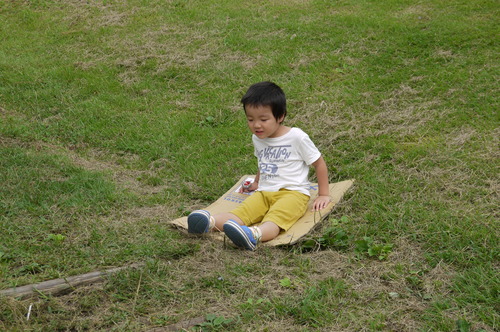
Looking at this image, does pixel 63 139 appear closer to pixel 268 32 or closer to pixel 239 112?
pixel 239 112

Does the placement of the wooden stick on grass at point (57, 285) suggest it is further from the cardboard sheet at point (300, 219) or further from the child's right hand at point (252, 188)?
the child's right hand at point (252, 188)

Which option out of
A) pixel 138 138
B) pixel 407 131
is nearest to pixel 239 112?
pixel 138 138

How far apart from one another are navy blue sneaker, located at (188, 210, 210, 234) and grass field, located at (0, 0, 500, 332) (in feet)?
0.35

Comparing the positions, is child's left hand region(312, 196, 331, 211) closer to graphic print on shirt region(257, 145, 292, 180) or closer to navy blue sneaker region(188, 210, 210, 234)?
graphic print on shirt region(257, 145, 292, 180)

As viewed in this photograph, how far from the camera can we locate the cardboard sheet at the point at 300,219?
3707 mm

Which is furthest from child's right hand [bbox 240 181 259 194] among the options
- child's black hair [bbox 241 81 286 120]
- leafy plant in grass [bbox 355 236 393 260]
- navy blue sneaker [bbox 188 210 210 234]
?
leafy plant in grass [bbox 355 236 393 260]

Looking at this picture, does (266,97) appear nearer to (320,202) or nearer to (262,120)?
(262,120)

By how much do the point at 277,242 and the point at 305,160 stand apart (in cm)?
73

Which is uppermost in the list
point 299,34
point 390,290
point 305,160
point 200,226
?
point 299,34

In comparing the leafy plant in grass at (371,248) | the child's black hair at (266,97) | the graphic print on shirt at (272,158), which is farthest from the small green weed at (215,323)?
the child's black hair at (266,97)

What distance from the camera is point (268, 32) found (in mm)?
8180

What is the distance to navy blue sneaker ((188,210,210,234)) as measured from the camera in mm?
3652

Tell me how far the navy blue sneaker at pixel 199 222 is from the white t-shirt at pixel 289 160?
2.17 ft

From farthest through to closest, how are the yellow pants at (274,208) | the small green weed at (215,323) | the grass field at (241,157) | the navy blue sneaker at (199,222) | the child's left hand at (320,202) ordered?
the child's left hand at (320,202), the yellow pants at (274,208), the navy blue sneaker at (199,222), the grass field at (241,157), the small green weed at (215,323)
